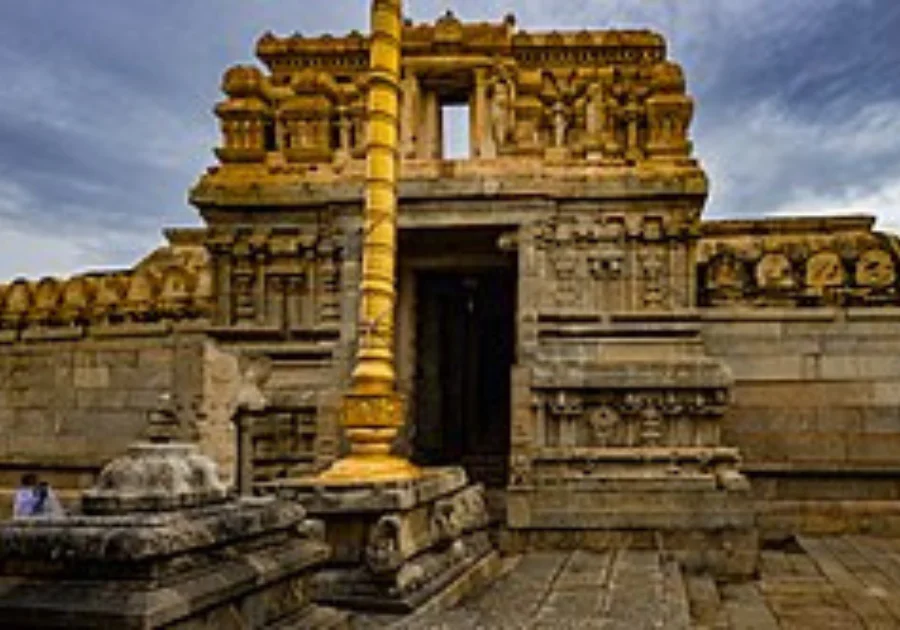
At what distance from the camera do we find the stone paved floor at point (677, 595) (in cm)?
643

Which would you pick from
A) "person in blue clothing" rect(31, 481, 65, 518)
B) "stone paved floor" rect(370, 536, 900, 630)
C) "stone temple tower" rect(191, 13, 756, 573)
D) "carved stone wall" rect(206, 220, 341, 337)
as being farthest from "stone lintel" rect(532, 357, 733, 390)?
"person in blue clothing" rect(31, 481, 65, 518)

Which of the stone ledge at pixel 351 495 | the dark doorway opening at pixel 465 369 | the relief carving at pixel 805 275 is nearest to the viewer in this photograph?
the stone ledge at pixel 351 495

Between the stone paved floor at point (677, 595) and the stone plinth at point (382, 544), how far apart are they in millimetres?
324

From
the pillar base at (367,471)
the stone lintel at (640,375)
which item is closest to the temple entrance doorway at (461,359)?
the stone lintel at (640,375)

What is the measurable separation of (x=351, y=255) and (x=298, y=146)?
A: 173 centimetres

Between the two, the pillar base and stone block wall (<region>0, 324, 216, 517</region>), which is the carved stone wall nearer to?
stone block wall (<region>0, 324, 216, 517</region>)

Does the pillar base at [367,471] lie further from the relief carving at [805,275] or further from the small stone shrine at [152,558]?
the relief carving at [805,275]

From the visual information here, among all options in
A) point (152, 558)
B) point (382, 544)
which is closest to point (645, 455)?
point (382, 544)

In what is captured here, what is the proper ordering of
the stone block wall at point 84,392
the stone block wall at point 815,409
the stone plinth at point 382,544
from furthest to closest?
the stone block wall at point 84,392, the stone block wall at point 815,409, the stone plinth at point 382,544

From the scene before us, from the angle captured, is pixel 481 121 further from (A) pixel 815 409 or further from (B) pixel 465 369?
(A) pixel 815 409

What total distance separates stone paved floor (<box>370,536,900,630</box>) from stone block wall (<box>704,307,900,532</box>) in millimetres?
886

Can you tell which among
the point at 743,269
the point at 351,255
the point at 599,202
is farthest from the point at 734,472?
the point at 351,255

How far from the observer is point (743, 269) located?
39.7 ft

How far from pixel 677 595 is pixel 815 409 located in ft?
17.1
